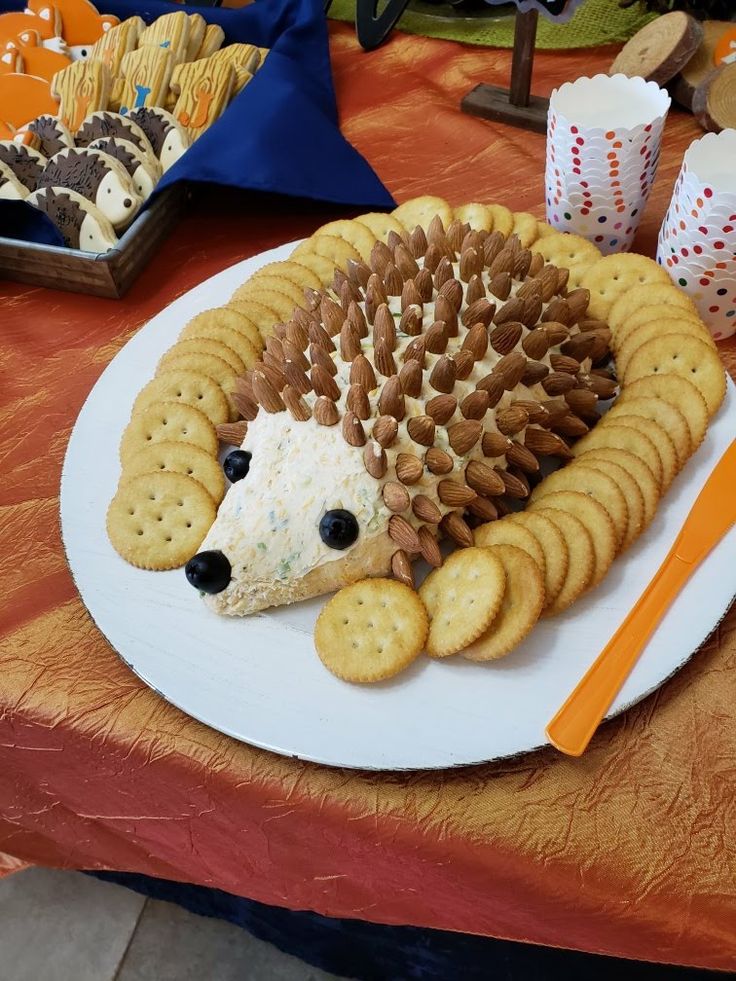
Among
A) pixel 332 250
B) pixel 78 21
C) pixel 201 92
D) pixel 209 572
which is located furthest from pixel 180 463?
pixel 78 21

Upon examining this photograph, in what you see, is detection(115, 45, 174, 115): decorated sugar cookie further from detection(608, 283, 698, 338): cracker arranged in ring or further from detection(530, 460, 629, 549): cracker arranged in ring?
detection(530, 460, 629, 549): cracker arranged in ring

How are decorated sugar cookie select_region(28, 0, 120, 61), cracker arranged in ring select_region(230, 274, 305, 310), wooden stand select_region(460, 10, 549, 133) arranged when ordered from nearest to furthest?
1. cracker arranged in ring select_region(230, 274, 305, 310)
2. wooden stand select_region(460, 10, 549, 133)
3. decorated sugar cookie select_region(28, 0, 120, 61)

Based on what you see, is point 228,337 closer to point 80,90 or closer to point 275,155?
point 275,155

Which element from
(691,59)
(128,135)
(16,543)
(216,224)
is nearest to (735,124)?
(691,59)

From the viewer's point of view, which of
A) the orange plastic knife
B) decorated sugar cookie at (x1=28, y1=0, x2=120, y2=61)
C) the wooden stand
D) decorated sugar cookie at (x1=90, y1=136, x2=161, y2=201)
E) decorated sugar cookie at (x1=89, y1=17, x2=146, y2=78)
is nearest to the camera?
the orange plastic knife

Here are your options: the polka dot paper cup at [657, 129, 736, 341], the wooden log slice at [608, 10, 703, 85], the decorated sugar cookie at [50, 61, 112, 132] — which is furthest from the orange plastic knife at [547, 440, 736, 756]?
the decorated sugar cookie at [50, 61, 112, 132]

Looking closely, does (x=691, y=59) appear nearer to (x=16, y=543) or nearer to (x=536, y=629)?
(x=536, y=629)
